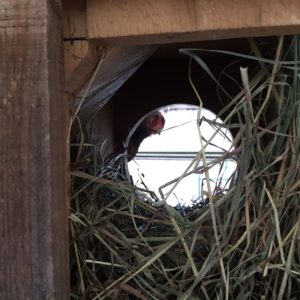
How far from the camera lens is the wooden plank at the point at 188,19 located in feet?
1.51

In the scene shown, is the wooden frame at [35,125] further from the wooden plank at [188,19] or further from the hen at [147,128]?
the hen at [147,128]

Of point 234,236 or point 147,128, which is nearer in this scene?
point 234,236

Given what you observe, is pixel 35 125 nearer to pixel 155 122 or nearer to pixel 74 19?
pixel 74 19

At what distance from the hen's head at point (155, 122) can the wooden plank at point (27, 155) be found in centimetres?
81

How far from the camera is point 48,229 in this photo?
1.47 ft

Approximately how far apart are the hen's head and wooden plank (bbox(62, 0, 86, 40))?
29.7 inches

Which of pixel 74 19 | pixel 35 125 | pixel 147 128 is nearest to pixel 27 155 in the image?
pixel 35 125

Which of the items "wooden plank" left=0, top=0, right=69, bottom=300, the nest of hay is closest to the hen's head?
the nest of hay

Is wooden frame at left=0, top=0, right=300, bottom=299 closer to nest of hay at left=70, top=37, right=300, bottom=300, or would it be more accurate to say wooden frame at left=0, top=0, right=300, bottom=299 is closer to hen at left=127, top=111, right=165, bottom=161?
nest of hay at left=70, top=37, right=300, bottom=300

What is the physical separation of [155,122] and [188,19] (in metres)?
0.81

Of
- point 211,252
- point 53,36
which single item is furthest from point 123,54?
point 211,252

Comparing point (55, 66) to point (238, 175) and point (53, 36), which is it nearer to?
point (53, 36)

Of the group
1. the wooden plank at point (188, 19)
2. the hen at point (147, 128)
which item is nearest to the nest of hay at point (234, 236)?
the wooden plank at point (188, 19)

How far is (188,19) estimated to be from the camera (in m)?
0.47
